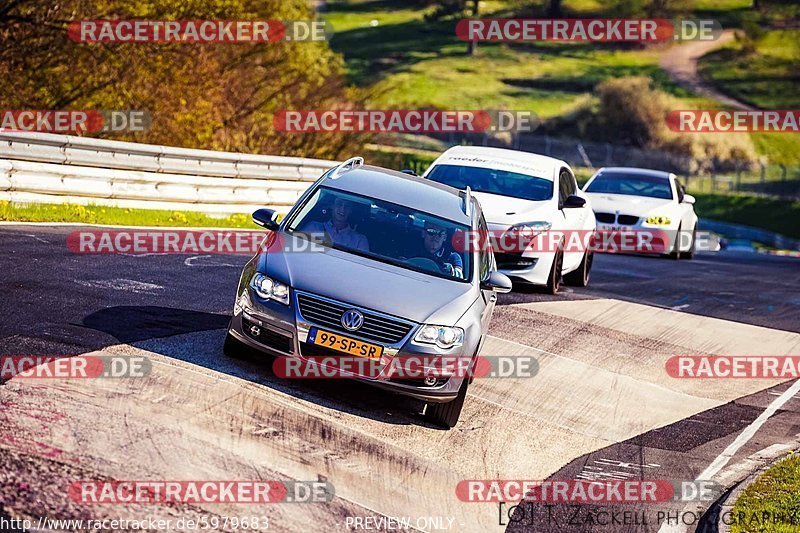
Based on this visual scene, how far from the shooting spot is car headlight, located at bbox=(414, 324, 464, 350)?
29.0ft

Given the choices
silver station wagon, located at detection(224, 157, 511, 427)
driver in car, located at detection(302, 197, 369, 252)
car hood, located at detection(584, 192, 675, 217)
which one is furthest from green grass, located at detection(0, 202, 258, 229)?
driver in car, located at detection(302, 197, 369, 252)

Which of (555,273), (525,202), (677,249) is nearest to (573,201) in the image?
(525,202)

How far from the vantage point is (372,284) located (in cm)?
908

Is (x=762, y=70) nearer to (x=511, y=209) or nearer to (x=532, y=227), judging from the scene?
(x=511, y=209)

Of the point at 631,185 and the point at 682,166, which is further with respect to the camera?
the point at 682,166

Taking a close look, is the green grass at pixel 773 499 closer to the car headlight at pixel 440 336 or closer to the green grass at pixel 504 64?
the car headlight at pixel 440 336

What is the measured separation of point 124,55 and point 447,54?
7650 centimetres

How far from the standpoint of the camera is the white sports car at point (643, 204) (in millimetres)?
24844

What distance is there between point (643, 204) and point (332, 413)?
17089mm

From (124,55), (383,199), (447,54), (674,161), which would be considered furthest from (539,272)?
(447,54)

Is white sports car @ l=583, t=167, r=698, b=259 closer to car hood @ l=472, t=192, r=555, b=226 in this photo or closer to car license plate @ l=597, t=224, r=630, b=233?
car license plate @ l=597, t=224, r=630, b=233

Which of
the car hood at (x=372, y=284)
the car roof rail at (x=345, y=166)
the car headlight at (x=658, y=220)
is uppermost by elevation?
the car roof rail at (x=345, y=166)

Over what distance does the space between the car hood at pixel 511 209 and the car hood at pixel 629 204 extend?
28.7 feet

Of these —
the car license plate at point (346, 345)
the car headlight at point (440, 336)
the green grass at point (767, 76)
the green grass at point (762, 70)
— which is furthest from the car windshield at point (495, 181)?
the green grass at point (762, 70)
